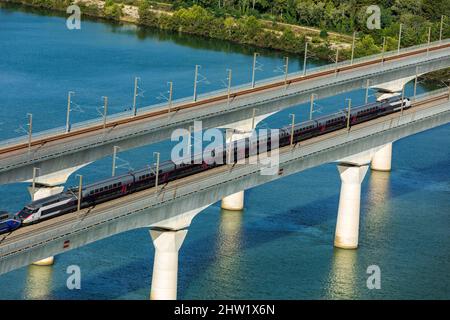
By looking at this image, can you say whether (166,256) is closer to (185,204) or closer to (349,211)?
(185,204)

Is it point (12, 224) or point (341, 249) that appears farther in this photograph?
point (341, 249)

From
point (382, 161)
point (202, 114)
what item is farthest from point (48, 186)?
point (382, 161)

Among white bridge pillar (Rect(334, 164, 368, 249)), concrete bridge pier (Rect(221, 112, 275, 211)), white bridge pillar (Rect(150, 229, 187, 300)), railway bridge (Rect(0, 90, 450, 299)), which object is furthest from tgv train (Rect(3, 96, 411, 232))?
concrete bridge pier (Rect(221, 112, 275, 211))

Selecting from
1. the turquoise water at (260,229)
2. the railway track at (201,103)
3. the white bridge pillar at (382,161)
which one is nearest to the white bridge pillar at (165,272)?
the turquoise water at (260,229)

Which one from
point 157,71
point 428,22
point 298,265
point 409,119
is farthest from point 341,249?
point 428,22

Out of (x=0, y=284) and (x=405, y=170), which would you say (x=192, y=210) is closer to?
(x=0, y=284)

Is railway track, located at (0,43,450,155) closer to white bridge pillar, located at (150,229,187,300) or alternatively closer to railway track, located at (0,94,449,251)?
railway track, located at (0,94,449,251)

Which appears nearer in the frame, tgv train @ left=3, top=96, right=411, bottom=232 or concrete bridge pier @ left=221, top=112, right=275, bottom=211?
tgv train @ left=3, top=96, right=411, bottom=232
